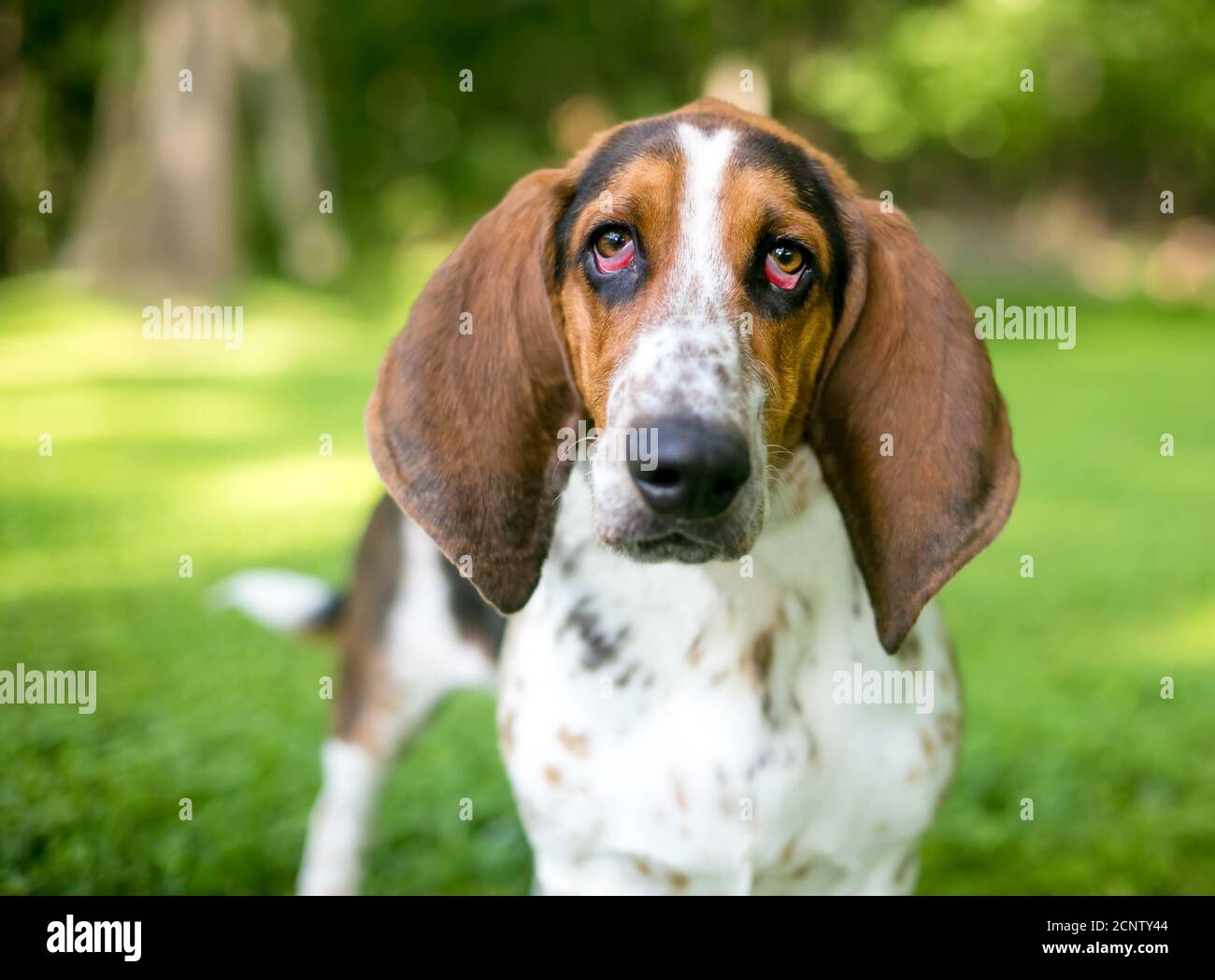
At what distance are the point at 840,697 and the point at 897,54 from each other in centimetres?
2082

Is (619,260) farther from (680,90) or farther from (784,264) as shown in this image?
(680,90)

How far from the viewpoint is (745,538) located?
252 cm

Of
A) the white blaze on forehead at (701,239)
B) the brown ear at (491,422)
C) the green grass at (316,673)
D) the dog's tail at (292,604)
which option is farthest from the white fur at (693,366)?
the dog's tail at (292,604)

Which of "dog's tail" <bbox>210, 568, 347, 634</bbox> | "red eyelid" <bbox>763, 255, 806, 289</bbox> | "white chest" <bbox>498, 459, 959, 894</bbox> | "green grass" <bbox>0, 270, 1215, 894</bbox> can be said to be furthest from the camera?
"dog's tail" <bbox>210, 568, 347, 634</bbox>

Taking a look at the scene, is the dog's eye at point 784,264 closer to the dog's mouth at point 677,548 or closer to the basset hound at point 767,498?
the basset hound at point 767,498

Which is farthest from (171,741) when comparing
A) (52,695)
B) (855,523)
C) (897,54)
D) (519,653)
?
(897,54)

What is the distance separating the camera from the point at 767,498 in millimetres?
2590

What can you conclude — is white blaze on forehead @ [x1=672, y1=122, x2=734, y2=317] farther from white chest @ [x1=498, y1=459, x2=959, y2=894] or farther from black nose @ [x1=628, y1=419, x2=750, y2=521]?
white chest @ [x1=498, y1=459, x2=959, y2=894]

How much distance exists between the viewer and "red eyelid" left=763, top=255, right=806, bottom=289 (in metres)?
2.69

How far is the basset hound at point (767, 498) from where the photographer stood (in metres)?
2.70

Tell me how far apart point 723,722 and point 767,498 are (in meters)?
0.59

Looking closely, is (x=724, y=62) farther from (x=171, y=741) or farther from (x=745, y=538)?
(x=745, y=538)

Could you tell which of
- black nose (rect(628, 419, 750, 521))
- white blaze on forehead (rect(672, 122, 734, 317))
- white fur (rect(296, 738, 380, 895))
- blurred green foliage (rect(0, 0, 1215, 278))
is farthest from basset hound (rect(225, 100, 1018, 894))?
blurred green foliage (rect(0, 0, 1215, 278))

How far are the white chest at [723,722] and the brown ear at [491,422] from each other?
14 centimetres
